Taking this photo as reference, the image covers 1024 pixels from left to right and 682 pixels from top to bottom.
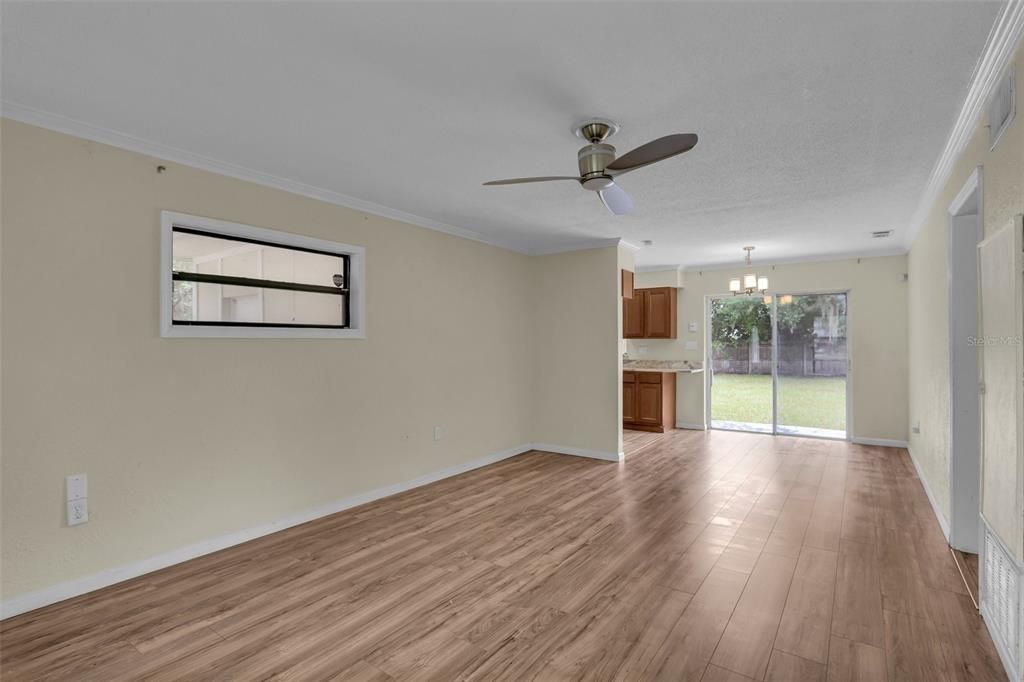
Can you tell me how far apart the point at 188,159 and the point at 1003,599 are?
4.73 meters

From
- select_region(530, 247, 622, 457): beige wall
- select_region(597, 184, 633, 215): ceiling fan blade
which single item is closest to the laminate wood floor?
select_region(530, 247, 622, 457): beige wall

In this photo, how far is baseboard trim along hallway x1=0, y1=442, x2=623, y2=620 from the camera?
2.51m

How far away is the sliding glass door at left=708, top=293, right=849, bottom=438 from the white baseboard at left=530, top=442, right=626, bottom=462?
101 inches

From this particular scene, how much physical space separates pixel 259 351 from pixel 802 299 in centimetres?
675

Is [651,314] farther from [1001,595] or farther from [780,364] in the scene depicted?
[1001,595]

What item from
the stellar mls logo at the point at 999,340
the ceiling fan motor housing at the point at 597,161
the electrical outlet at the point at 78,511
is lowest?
the electrical outlet at the point at 78,511

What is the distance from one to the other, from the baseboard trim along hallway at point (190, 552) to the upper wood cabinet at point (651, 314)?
155 inches

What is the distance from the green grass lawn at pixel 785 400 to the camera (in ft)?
21.9

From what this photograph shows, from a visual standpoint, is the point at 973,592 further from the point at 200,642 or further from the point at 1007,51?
the point at 200,642

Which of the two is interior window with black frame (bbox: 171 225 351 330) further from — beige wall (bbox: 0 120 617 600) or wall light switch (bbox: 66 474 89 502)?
wall light switch (bbox: 66 474 89 502)

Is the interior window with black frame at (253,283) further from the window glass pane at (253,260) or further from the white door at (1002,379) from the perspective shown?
the white door at (1002,379)

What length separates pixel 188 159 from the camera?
3064 millimetres

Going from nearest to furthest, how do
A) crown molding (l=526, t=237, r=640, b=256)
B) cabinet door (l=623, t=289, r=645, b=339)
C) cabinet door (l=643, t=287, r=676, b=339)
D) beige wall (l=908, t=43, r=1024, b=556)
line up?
1. beige wall (l=908, t=43, r=1024, b=556)
2. crown molding (l=526, t=237, r=640, b=256)
3. cabinet door (l=643, t=287, r=676, b=339)
4. cabinet door (l=623, t=289, r=645, b=339)

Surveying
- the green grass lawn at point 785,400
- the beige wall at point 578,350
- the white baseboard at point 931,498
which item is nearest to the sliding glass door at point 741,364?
the green grass lawn at point 785,400
